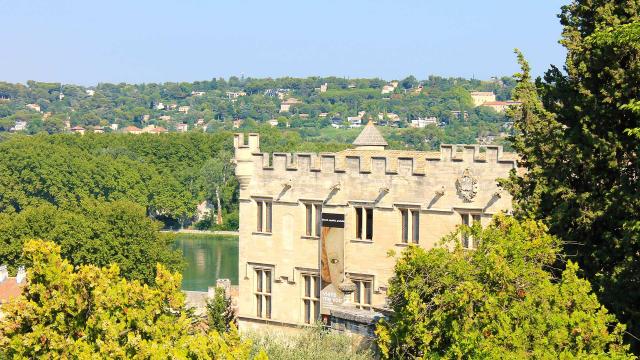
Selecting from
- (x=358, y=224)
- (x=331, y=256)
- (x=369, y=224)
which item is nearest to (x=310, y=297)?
(x=331, y=256)

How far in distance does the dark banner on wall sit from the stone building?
1.1 inches

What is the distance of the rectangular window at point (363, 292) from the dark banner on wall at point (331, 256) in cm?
49

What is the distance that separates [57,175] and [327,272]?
304ft

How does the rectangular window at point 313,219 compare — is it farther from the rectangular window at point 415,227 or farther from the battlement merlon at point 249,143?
the rectangular window at point 415,227

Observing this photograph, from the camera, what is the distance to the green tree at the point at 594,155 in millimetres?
22734

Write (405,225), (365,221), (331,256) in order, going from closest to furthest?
1. (405,225)
2. (365,221)
3. (331,256)

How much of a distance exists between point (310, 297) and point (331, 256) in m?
1.46

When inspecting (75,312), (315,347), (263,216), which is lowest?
(315,347)

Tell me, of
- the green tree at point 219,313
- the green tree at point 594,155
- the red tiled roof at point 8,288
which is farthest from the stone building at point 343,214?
the red tiled roof at point 8,288

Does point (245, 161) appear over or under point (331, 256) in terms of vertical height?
over

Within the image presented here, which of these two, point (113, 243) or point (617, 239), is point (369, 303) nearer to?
point (617, 239)

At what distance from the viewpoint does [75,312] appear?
21.0 metres

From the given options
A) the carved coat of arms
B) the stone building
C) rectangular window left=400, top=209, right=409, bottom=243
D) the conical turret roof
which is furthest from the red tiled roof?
the carved coat of arms

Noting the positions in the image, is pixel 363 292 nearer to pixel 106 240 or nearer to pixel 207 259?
pixel 106 240
